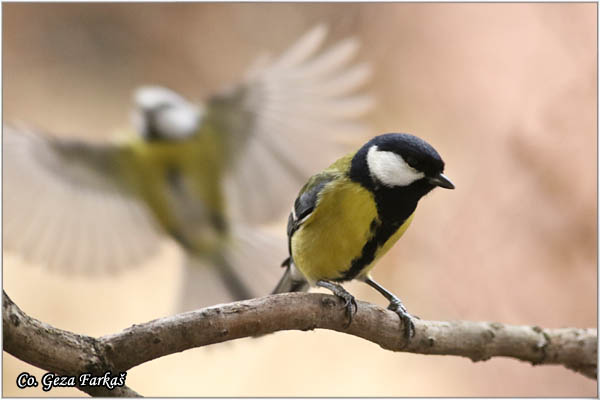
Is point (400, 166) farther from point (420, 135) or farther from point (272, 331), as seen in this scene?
point (420, 135)

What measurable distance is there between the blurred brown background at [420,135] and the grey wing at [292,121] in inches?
5.7

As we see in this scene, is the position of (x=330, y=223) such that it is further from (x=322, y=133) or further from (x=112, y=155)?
(x=112, y=155)

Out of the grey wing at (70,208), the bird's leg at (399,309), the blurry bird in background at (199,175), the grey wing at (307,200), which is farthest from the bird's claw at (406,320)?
the grey wing at (70,208)

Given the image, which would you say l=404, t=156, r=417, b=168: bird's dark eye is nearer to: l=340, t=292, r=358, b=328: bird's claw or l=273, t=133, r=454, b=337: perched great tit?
l=273, t=133, r=454, b=337: perched great tit

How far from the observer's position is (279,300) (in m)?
0.61

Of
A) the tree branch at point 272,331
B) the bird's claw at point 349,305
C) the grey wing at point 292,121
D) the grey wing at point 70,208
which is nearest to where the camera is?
the tree branch at point 272,331

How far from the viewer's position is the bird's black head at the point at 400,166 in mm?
595

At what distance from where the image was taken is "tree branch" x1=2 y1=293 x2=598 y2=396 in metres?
0.52

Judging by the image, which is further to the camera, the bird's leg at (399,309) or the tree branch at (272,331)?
the bird's leg at (399,309)

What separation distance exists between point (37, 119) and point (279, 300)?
883 mm

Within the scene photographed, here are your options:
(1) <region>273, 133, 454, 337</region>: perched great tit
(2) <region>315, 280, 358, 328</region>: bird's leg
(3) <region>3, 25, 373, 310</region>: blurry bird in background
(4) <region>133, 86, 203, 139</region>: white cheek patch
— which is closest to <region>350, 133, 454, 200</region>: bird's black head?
(1) <region>273, 133, 454, 337</region>: perched great tit

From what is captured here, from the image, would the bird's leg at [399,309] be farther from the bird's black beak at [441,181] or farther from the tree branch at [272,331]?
the bird's black beak at [441,181]

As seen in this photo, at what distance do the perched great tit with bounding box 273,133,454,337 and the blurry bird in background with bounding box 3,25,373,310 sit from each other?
26cm

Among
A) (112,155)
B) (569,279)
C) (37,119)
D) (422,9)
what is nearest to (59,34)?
(37,119)
